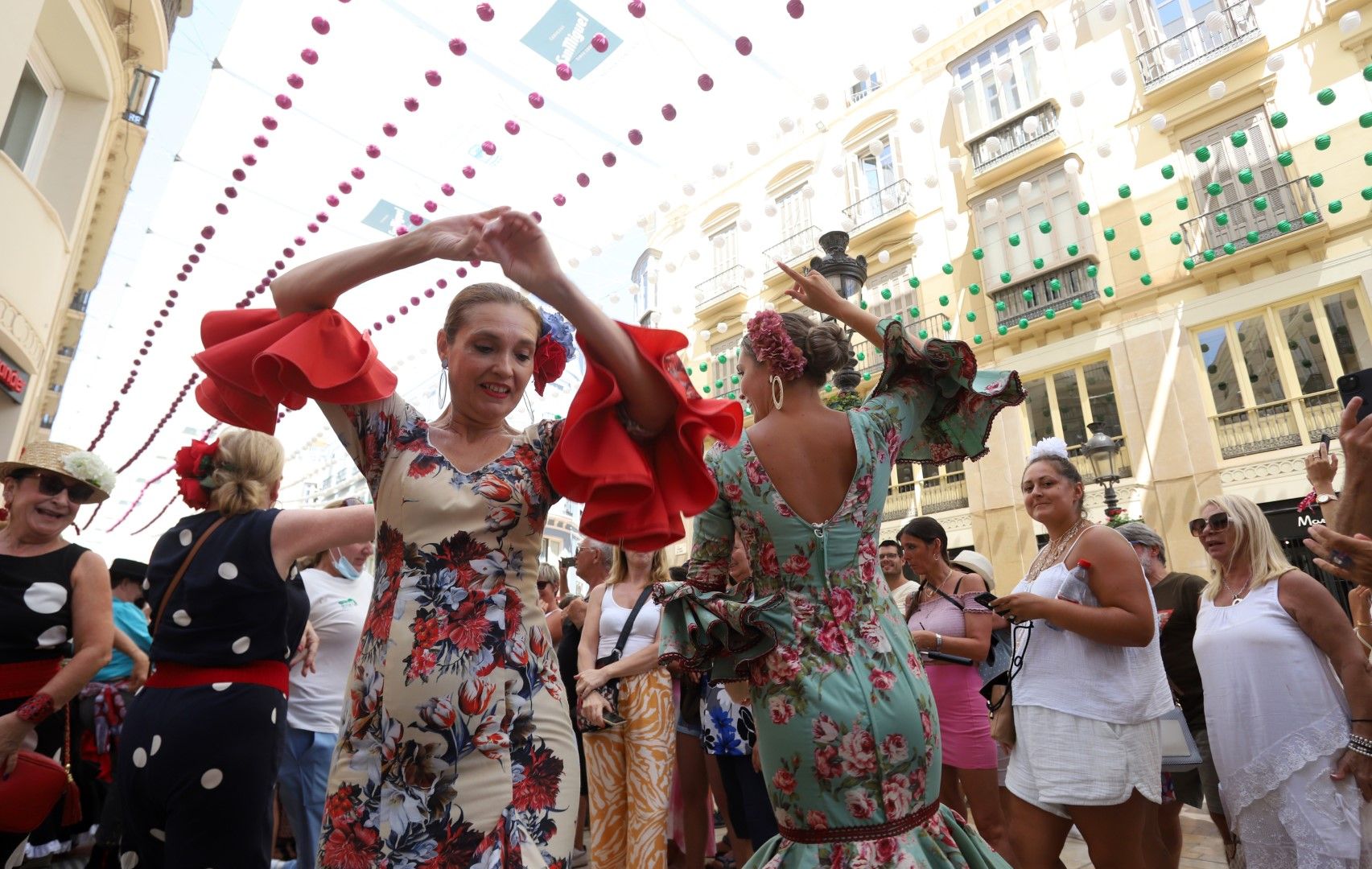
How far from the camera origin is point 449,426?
1700 mm

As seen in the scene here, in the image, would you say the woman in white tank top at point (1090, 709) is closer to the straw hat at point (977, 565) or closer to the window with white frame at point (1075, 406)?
the straw hat at point (977, 565)

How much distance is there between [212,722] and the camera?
2.12 meters

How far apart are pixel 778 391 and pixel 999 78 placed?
15.8 meters

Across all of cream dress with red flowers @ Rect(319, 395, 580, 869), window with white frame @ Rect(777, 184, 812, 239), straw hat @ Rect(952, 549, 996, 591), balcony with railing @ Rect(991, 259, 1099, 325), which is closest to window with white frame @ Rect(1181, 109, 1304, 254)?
balcony with railing @ Rect(991, 259, 1099, 325)

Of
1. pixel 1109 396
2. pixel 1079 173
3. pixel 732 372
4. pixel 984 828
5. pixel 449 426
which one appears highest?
pixel 1079 173

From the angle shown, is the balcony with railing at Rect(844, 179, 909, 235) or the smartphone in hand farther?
the balcony with railing at Rect(844, 179, 909, 235)

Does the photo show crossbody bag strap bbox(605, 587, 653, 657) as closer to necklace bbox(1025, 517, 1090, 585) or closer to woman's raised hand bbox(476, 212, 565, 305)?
necklace bbox(1025, 517, 1090, 585)

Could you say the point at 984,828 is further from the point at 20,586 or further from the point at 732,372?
the point at 732,372

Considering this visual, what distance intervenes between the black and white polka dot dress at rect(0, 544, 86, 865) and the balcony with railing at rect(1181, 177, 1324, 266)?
1413 cm

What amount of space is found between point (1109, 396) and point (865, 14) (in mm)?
8781

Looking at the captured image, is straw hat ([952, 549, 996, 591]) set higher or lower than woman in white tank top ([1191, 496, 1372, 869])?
higher

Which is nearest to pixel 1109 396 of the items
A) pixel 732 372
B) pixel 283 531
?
pixel 732 372

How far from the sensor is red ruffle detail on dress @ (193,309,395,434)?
1.52 m

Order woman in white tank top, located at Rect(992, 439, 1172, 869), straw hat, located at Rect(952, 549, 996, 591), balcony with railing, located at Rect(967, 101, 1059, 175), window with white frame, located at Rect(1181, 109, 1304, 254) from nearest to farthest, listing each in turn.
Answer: woman in white tank top, located at Rect(992, 439, 1172, 869)
straw hat, located at Rect(952, 549, 996, 591)
window with white frame, located at Rect(1181, 109, 1304, 254)
balcony with railing, located at Rect(967, 101, 1059, 175)
